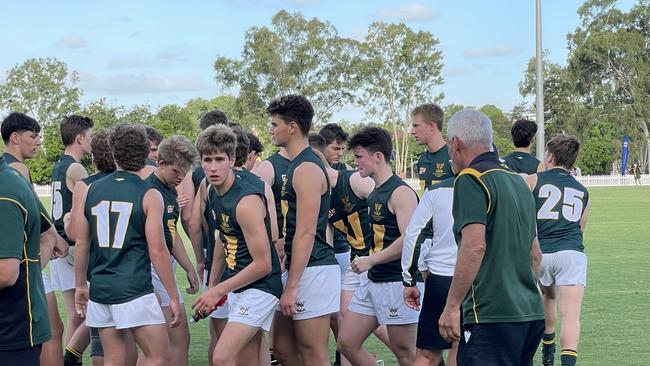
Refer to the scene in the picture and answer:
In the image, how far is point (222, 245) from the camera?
585 cm

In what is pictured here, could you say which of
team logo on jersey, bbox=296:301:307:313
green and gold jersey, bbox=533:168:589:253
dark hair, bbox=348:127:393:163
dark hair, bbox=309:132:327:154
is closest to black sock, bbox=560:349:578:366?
green and gold jersey, bbox=533:168:589:253

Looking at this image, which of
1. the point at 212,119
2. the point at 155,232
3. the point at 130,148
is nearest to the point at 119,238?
the point at 155,232

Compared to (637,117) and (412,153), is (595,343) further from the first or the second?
(412,153)

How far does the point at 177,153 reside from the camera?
269 inches

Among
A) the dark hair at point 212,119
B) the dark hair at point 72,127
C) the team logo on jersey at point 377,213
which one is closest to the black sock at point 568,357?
the team logo on jersey at point 377,213

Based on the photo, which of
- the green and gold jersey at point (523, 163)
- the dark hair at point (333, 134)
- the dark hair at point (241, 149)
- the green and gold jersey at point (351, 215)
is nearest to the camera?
the dark hair at point (241, 149)

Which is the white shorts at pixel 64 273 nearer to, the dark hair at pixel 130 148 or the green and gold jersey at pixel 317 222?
the dark hair at pixel 130 148

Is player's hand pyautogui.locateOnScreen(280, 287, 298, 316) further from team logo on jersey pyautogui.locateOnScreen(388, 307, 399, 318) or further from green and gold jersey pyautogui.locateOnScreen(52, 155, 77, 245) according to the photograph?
green and gold jersey pyautogui.locateOnScreen(52, 155, 77, 245)

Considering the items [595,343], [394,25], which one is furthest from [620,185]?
[595,343]

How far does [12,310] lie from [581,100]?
76.8m

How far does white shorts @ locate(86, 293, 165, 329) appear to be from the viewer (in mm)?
5547

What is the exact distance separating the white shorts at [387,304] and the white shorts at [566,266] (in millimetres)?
1858

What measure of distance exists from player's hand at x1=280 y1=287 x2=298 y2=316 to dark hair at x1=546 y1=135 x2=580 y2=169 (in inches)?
132

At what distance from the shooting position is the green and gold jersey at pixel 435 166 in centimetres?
764
